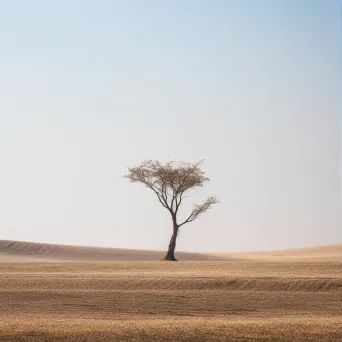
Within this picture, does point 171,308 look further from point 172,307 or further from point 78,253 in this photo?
point 78,253

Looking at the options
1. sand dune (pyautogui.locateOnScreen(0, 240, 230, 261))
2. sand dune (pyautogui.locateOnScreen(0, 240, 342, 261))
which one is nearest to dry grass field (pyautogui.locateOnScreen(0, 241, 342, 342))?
sand dune (pyautogui.locateOnScreen(0, 240, 342, 261))

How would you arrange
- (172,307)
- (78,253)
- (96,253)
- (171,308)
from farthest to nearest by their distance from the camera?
1. (96,253)
2. (78,253)
3. (172,307)
4. (171,308)

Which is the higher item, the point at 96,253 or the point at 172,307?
the point at 96,253

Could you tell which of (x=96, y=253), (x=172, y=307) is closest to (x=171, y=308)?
(x=172, y=307)

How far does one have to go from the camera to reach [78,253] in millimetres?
82062

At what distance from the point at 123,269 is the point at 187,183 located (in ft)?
59.5

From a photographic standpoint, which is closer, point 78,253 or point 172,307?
point 172,307

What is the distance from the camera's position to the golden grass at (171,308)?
2050 cm

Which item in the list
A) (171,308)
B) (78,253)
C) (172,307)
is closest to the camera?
(171,308)

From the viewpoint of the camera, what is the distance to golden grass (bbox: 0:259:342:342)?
2050 centimetres

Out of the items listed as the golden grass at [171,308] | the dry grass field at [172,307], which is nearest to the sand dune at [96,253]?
the dry grass field at [172,307]

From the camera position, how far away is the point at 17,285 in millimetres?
32125

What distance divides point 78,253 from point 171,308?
56.3 metres

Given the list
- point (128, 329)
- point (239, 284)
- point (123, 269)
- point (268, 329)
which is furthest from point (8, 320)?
point (123, 269)
